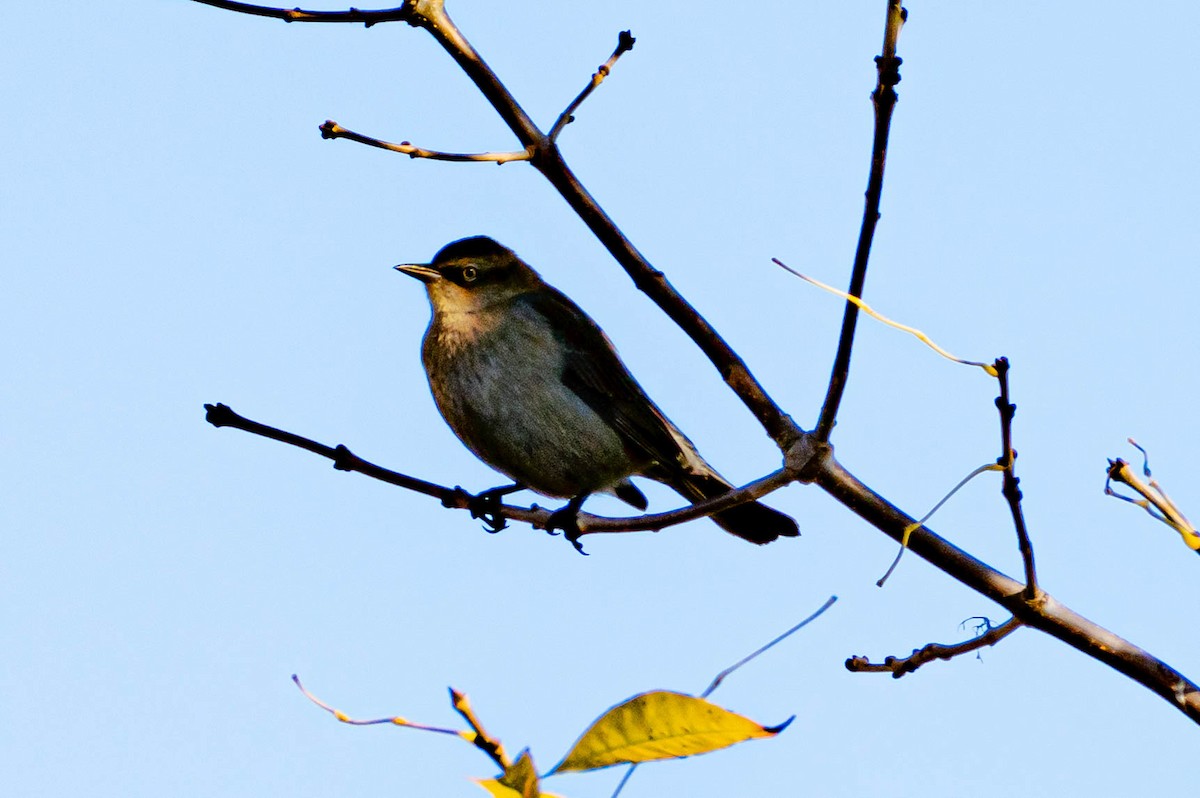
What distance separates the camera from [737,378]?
429 cm

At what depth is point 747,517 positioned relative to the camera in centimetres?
743

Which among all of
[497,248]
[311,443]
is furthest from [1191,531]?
[497,248]

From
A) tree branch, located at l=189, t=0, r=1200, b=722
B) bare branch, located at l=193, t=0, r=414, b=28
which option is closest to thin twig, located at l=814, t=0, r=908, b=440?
tree branch, located at l=189, t=0, r=1200, b=722

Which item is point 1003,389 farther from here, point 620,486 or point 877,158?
point 620,486

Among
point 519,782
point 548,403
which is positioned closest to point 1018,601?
point 519,782

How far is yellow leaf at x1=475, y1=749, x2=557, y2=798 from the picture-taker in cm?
212

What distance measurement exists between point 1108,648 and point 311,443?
2.57 metres

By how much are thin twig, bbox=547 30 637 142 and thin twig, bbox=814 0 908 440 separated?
3.42 ft

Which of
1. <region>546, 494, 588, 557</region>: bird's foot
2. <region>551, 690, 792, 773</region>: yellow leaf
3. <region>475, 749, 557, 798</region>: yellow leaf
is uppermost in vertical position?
<region>546, 494, 588, 557</region>: bird's foot

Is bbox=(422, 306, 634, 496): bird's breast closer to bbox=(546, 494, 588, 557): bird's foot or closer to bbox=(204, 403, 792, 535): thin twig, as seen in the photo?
bbox=(546, 494, 588, 557): bird's foot

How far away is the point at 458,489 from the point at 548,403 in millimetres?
1757

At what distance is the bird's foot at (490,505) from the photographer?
5293 millimetres

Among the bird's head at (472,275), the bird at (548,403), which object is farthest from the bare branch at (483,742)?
the bird's head at (472,275)

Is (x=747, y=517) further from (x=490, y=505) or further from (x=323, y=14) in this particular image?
(x=323, y=14)
